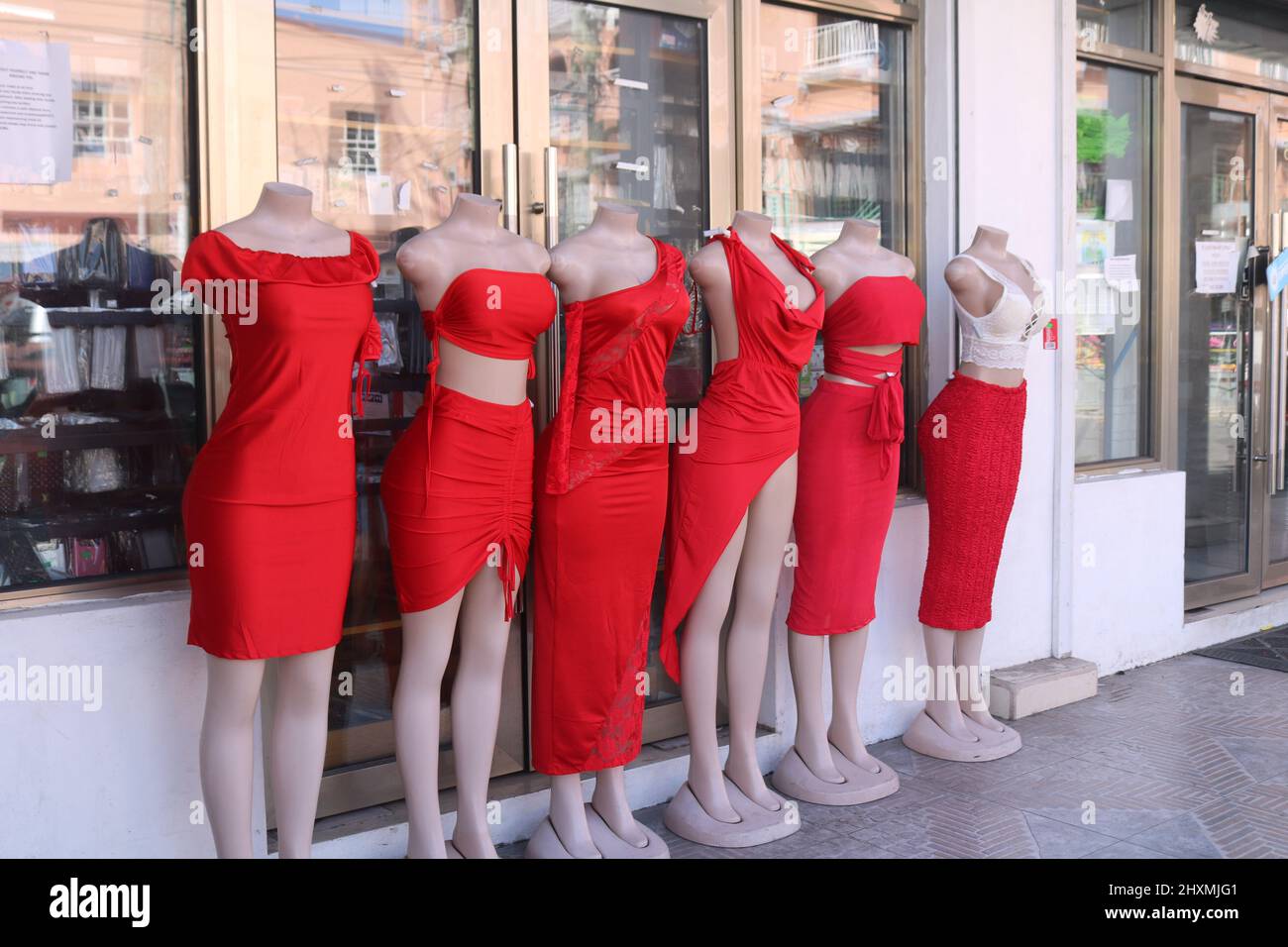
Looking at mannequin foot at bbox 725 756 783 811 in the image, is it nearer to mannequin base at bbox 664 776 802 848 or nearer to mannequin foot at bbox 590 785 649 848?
mannequin base at bbox 664 776 802 848

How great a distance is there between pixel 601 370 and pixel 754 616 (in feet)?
2.90

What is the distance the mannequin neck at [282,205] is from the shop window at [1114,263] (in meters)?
3.47

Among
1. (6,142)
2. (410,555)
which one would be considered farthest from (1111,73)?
(6,142)

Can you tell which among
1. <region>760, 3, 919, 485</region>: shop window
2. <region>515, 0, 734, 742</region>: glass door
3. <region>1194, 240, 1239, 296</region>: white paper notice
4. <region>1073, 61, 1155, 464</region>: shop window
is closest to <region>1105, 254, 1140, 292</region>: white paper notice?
<region>1073, 61, 1155, 464</region>: shop window

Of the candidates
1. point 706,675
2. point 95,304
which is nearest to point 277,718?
point 95,304

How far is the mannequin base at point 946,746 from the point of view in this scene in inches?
156

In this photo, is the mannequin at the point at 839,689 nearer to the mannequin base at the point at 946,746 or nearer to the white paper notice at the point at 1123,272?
the mannequin base at the point at 946,746

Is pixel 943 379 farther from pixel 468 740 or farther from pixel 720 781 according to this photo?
pixel 468 740

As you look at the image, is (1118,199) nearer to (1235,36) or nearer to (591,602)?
(1235,36)

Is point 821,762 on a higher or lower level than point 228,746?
lower

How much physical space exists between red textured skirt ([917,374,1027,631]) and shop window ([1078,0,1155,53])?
1974 millimetres

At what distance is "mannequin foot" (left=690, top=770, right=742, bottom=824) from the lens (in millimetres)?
3336

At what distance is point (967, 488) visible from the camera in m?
3.90

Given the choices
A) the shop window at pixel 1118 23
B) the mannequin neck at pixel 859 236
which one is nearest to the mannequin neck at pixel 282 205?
the mannequin neck at pixel 859 236
